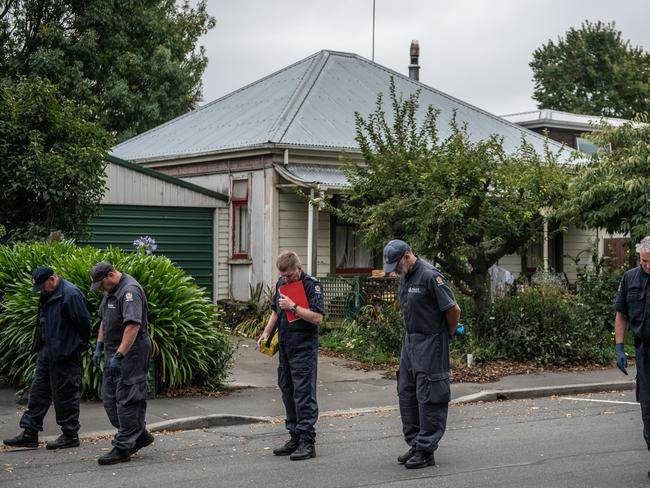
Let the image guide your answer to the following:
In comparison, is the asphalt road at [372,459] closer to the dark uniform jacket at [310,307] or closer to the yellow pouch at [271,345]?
the yellow pouch at [271,345]

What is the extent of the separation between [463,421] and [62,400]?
14.1 feet

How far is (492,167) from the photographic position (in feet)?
51.4

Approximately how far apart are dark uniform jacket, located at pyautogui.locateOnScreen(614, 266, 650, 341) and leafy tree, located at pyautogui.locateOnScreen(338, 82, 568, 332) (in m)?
6.26

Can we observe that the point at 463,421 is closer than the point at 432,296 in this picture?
No

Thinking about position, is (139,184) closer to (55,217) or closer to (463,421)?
(55,217)

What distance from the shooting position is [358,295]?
19188 mm

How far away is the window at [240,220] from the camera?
21578 millimetres

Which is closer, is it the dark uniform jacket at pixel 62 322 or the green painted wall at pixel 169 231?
the dark uniform jacket at pixel 62 322

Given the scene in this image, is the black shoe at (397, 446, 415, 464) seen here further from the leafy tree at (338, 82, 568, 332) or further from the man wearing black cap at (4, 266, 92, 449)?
the leafy tree at (338, 82, 568, 332)

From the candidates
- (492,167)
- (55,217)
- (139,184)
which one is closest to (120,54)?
(139,184)

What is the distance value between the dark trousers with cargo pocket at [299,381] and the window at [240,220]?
12.3 meters

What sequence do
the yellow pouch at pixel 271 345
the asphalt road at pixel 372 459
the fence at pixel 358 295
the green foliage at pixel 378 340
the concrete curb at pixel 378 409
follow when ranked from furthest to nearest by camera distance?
the fence at pixel 358 295 → the green foliage at pixel 378 340 → the concrete curb at pixel 378 409 → the yellow pouch at pixel 271 345 → the asphalt road at pixel 372 459

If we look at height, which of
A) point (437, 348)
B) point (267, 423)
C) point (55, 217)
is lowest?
point (267, 423)

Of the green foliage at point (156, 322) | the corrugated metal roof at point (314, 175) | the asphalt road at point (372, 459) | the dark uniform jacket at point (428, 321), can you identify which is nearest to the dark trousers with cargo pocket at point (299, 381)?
the asphalt road at point (372, 459)
